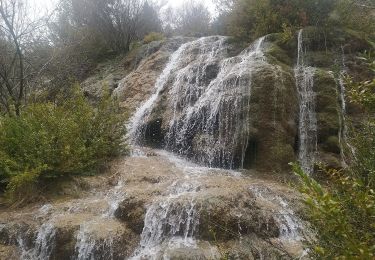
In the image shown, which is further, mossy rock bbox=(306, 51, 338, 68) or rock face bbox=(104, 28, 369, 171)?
mossy rock bbox=(306, 51, 338, 68)

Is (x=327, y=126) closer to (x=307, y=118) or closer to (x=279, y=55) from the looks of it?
(x=307, y=118)

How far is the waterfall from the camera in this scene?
8.86 m

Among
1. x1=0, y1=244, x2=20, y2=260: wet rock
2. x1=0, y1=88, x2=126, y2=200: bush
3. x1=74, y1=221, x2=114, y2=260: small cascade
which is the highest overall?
x1=0, y1=88, x2=126, y2=200: bush

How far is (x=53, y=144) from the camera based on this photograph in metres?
7.52

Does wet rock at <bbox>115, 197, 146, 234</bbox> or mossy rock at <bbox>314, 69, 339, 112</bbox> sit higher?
mossy rock at <bbox>314, 69, 339, 112</bbox>

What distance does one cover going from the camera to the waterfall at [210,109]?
29.1ft

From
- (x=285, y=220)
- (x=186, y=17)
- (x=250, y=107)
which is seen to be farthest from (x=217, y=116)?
(x=186, y=17)

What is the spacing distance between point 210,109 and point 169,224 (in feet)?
13.9

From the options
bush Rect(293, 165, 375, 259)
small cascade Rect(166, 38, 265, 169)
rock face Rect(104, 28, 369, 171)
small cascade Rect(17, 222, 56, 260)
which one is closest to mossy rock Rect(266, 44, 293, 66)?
rock face Rect(104, 28, 369, 171)

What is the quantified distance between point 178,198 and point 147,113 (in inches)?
207

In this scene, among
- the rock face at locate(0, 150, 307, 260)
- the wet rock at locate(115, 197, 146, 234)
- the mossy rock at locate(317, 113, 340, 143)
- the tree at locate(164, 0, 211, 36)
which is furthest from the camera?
the tree at locate(164, 0, 211, 36)

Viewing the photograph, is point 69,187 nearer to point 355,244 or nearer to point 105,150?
point 105,150

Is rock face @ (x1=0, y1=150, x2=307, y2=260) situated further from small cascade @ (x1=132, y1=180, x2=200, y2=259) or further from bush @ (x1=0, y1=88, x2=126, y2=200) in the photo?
bush @ (x1=0, y1=88, x2=126, y2=200)

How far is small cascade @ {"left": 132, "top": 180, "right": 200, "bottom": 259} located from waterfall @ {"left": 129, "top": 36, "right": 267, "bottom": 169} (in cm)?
291
